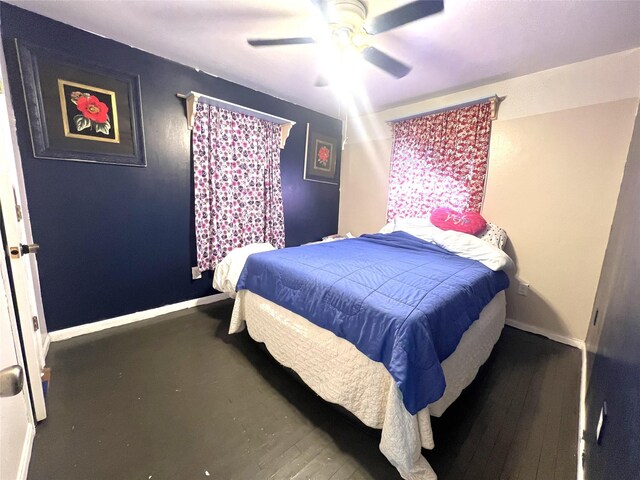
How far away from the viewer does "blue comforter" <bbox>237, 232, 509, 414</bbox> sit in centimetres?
108

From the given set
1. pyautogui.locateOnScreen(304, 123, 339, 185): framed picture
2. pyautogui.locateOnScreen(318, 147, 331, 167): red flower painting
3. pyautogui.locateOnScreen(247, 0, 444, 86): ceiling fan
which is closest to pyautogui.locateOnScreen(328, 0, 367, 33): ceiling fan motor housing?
pyautogui.locateOnScreen(247, 0, 444, 86): ceiling fan

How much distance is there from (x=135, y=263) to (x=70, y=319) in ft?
1.96

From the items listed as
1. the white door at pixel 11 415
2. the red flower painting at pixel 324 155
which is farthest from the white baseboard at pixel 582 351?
the red flower painting at pixel 324 155

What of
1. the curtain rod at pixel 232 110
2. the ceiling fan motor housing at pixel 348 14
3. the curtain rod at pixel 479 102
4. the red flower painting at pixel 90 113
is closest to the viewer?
the ceiling fan motor housing at pixel 348 14

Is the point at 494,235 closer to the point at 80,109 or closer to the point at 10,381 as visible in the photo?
the point at 10,381

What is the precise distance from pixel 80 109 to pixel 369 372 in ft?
8.83

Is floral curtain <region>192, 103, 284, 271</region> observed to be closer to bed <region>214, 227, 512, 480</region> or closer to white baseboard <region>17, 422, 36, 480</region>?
bed <region>214, 227, 512, 480</region>

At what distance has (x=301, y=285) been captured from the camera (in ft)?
5.13

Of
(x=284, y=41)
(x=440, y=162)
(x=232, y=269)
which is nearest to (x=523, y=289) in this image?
(x=440, y=162)

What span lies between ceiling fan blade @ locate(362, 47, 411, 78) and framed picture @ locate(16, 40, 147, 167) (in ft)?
6.24

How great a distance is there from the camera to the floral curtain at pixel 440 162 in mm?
2611

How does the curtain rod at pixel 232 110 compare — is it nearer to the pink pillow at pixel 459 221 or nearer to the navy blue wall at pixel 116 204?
the navy blue wall at pixel 116 204

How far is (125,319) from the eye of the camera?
90.4 inches

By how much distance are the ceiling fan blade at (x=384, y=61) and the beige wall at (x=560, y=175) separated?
54.1 inches
